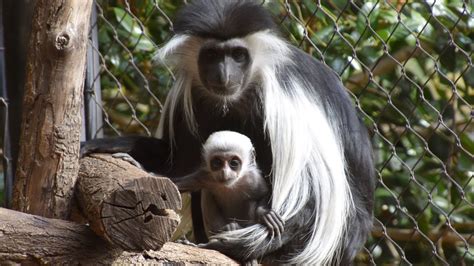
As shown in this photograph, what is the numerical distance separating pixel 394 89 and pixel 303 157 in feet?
3.81

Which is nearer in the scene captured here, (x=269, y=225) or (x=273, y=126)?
(x=269, y=225)

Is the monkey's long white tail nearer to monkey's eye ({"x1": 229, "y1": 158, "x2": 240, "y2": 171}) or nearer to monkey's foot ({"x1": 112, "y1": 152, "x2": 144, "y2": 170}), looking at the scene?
monkey's eye ({"x1": 229, "y1": 158, "x2": 240, "y2": 171})

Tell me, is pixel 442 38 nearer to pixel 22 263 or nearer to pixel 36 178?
pixel 36 178

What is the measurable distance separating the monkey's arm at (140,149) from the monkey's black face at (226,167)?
23cm

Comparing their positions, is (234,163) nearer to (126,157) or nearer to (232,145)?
(232,145)

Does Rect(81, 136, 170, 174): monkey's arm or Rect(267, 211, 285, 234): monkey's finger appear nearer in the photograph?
Rect(267, 211, 285, 234): monkey's finger

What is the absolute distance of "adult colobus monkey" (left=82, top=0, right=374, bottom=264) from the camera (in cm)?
241

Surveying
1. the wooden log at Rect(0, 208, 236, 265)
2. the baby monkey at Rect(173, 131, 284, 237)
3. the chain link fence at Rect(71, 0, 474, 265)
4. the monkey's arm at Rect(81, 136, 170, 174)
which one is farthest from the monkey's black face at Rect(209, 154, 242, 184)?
the chain link fence at Rect(71, 0, 474, 265)

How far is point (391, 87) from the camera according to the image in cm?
352

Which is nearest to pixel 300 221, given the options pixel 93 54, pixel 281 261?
pixel 281 261

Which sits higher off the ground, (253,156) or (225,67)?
(225,67)

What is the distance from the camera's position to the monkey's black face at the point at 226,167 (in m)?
2.39

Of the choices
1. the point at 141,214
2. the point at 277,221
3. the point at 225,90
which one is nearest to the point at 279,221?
the point at 277,221

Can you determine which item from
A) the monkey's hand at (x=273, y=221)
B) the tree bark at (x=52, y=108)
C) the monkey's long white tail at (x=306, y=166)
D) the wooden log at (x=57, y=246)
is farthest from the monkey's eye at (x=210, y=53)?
the wooden log at (x=57, y=246)
